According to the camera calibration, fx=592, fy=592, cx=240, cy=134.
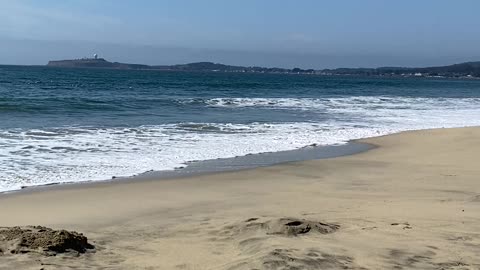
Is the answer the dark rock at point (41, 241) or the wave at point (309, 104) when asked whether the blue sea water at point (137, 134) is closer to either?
the dark rock at point (41, 241)

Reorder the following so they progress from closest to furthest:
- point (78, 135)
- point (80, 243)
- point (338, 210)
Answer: point (80, 243) → point (338, 210) → point (78, 135)

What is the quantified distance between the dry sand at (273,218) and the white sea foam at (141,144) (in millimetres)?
1124

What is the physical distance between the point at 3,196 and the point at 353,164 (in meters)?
6.63

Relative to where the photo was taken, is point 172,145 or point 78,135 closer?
point 172,145

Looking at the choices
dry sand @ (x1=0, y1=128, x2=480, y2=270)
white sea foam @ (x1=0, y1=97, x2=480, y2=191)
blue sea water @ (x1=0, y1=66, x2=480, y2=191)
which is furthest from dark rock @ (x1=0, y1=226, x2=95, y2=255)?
blue sea water @ (x1=0, y1=66, x2=480, y2=191)

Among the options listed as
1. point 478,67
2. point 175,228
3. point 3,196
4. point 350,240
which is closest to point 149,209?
point 175,228

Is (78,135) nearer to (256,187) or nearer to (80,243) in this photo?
(256,187)

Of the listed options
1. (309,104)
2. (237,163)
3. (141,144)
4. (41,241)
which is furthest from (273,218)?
(309,104)

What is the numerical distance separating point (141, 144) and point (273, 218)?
760cm

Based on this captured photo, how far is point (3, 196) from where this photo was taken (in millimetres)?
7512

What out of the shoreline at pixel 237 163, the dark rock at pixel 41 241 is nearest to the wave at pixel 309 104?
the shoreline at pixel 237 163

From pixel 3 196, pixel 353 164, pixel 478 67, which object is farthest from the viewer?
pixel 478 67

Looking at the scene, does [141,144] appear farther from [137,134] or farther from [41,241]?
[41,241]

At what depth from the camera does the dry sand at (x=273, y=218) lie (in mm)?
4684
